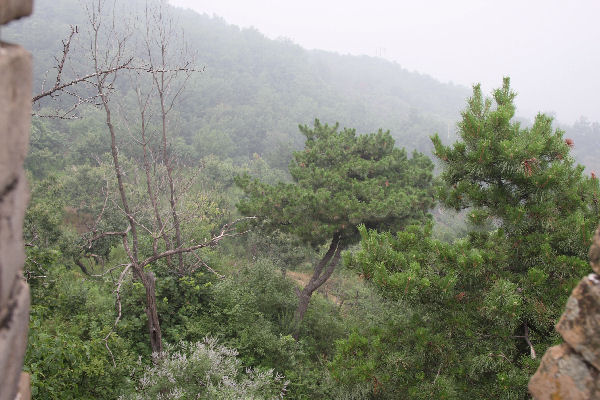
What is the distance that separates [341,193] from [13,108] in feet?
22.7

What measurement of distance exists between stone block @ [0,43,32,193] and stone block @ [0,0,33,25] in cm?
9

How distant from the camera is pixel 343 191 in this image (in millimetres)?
8039

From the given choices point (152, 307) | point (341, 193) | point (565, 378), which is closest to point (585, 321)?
point (565, 378)

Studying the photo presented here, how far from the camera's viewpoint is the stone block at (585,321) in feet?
5.11

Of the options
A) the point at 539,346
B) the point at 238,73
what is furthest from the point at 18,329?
the point at 238,73

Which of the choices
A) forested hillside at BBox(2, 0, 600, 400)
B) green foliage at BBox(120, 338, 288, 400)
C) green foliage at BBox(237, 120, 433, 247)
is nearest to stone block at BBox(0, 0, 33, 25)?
forested hillside at BBox(2, 0, 600, 400)

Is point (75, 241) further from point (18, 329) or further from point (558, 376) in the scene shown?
point (558, 376)

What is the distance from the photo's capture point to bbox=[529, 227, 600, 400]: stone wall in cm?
157

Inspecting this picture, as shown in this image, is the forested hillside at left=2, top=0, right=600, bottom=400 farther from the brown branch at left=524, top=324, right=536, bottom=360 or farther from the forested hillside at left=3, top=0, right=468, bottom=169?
the forested hillside at left=3, top=0, right=468, bottom=169

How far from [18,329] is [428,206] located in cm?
783

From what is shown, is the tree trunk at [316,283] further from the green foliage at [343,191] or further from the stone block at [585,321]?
the stone block at [585,321]

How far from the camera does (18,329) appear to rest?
52.6 inches

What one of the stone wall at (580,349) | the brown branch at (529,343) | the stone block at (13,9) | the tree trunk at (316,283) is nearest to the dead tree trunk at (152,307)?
the tree trunk at (316,283)

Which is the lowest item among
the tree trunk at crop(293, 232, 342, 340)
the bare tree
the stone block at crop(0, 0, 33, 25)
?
the tree trunk at crop(293, 232, 342, 340)
